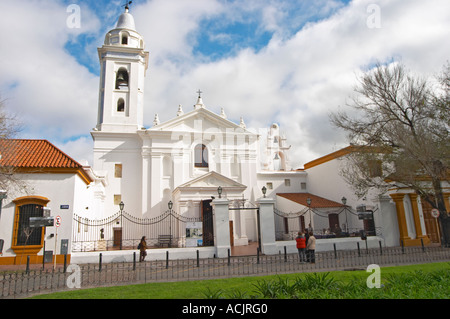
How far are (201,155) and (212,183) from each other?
447cm

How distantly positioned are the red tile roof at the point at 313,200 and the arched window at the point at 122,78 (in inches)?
708

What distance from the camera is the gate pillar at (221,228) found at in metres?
16.7

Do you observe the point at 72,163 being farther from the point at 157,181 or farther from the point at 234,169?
the point at 234,169

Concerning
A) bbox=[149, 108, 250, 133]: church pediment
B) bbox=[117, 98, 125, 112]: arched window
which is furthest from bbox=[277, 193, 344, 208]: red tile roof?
bbox=[117, 98, 125, 112]: arched window

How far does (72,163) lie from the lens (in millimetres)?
17250

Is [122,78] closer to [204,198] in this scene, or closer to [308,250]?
[204,198]

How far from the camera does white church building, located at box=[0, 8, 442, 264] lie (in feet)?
70.0

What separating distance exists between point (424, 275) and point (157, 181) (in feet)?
69.8

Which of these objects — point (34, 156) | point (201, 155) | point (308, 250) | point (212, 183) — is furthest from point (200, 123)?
point (308, 250)

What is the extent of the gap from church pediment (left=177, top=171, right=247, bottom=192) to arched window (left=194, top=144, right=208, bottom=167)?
3.61m

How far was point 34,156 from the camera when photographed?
17625 mm

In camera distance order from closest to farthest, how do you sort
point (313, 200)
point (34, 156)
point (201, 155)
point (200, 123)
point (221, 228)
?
point (221, 228)
point (34, 156)
point (313, 200)
point (201, 155)
point (200, 123)
